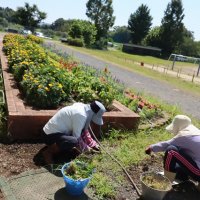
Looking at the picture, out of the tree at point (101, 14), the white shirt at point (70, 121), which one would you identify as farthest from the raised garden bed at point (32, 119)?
the tree at point (101, 14)

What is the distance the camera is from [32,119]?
514 cm

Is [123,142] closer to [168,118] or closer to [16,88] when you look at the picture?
[168,118]

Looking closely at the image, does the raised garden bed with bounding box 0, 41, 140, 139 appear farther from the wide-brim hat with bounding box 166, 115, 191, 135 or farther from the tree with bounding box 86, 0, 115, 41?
the tree with bounding box 86, 0, 115, 41

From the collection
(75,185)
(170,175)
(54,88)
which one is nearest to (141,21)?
(54,88)

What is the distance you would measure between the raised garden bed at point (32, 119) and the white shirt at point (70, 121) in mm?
719

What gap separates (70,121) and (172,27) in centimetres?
6695

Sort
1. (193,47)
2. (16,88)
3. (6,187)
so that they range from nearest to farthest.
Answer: (6,187)
(16,88)
(193,47)

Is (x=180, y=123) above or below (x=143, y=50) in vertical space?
above

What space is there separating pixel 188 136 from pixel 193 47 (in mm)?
82101

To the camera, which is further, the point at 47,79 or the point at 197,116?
the point at 197,116

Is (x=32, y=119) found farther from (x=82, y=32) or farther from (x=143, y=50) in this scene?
(x=143, y=50)

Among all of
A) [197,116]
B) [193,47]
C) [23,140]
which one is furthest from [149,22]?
[23,140]

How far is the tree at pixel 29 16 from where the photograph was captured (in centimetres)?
5994

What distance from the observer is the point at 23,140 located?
516cm
